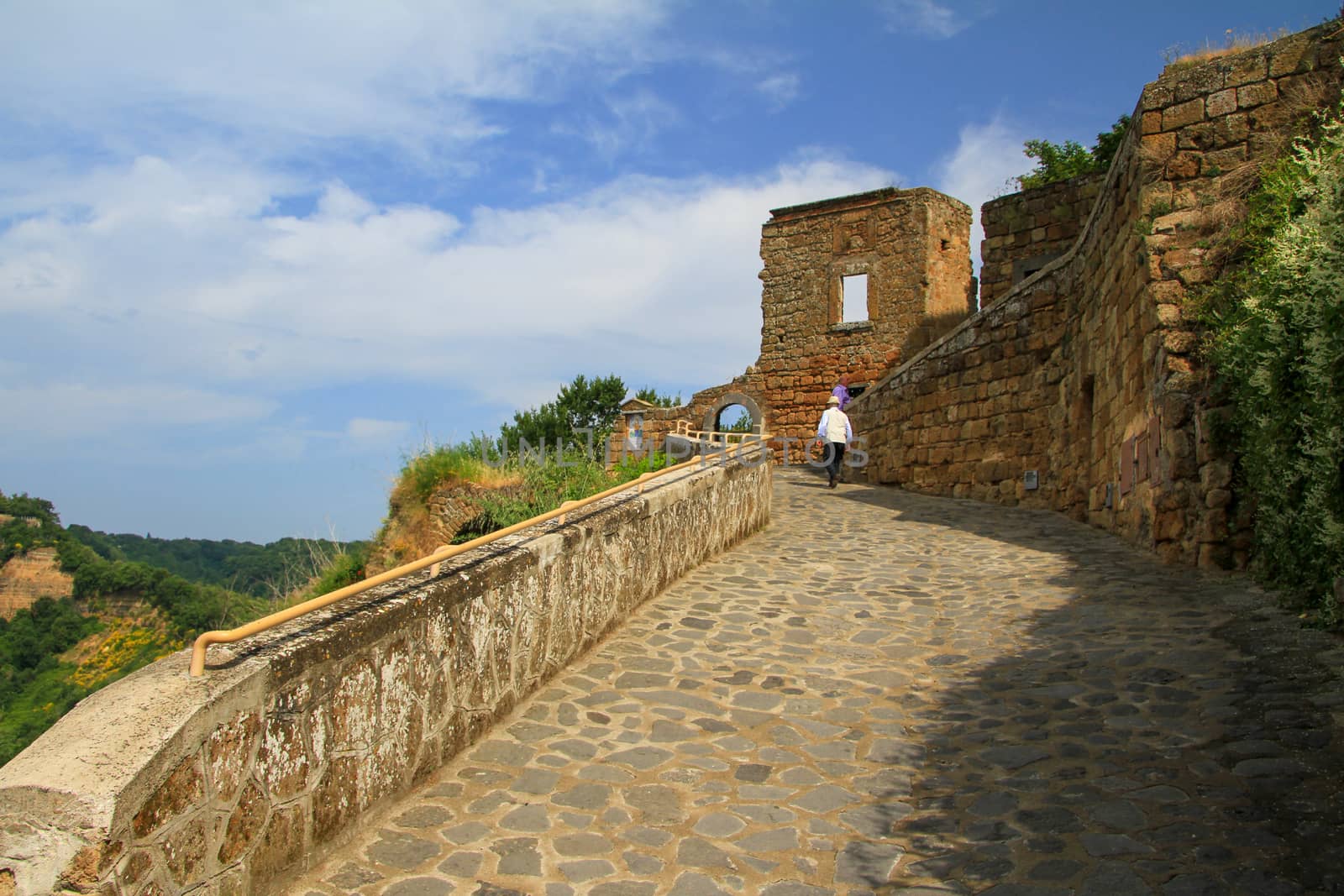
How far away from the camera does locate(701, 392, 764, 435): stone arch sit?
21.8m

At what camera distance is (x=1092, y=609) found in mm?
6449

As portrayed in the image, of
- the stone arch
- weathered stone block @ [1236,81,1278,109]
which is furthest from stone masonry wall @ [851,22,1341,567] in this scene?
the stone arch

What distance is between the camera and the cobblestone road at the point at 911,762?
3344mm

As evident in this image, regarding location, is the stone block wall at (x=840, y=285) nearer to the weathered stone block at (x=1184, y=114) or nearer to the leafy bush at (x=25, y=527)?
the weathered stone block at (x=1184, y=114)

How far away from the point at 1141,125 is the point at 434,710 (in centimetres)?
777

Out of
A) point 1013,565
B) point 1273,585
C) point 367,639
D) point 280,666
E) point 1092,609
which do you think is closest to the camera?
point 280,666

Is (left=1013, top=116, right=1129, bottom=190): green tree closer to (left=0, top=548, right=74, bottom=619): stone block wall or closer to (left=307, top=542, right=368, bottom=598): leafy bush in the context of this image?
(left=307, top=542, right=368, bottom=598): leafy bush

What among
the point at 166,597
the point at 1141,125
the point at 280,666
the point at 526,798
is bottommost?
the point at 166,597

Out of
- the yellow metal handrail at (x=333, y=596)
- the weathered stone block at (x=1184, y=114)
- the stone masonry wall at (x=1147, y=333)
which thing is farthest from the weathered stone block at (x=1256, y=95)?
the yellow metal handrail at (x=333, y=596)

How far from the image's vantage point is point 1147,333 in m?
8.02

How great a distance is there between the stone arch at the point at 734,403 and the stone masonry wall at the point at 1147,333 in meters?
8.93

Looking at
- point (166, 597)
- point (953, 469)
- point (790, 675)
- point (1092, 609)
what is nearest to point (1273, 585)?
point (1092, 609)

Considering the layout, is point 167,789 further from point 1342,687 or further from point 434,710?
point 1342,687

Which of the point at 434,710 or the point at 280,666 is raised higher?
the point at 280,666
